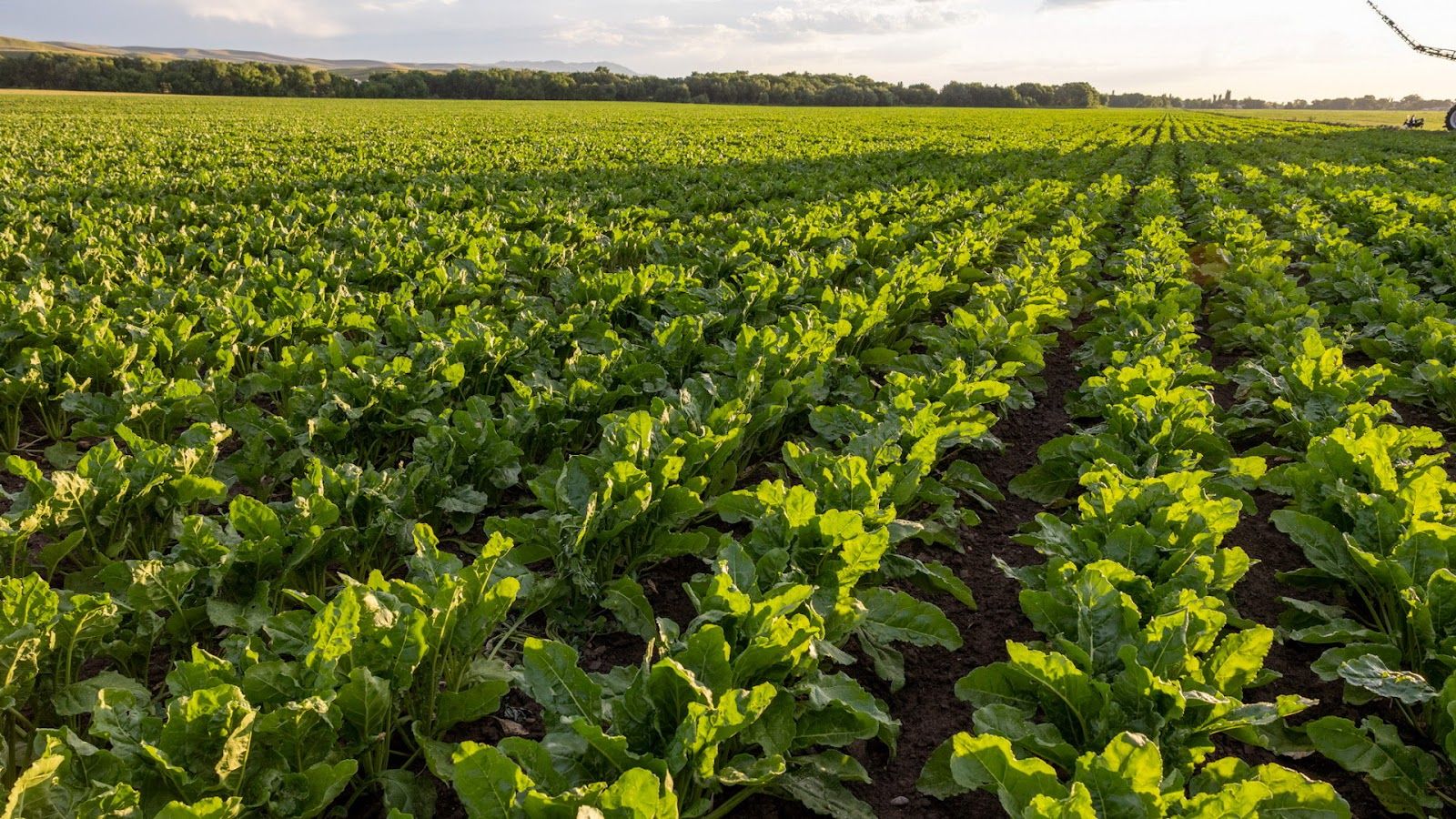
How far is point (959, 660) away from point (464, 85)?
3613 inches

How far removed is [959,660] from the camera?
3727mm

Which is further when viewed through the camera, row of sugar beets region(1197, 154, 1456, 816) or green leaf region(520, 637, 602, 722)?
row of sugar beets region(1197, 154, 1456, 816)

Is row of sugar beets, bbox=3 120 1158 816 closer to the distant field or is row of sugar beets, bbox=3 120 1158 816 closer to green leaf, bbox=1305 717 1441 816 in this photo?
green leaf, bbox=1305 717 1441 816

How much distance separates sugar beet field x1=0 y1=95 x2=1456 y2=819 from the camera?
8.03 ft

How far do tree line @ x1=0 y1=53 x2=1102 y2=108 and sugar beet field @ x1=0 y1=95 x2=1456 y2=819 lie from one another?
271 feet

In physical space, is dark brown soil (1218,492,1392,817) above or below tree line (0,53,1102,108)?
below

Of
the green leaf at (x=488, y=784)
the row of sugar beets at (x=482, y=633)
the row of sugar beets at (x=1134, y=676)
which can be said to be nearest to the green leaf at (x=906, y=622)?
the row of sugar beets at (x=482, y=633)

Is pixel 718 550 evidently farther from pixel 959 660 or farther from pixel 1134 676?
pixel 1134 676

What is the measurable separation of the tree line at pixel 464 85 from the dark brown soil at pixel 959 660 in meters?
87.4

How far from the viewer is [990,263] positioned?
469 inches

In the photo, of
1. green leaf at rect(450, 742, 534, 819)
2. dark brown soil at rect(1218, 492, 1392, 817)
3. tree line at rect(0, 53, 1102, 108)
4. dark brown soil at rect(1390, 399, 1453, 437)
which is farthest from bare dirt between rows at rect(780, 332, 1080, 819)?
tree line at rect(0, 53, 1102, 108)

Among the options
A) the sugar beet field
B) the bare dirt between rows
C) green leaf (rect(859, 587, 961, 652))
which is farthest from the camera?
green leaf (rect(859, 587, 961, 652))

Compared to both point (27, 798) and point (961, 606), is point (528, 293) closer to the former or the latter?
point (961, 606)

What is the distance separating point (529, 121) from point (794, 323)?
41.6 m
